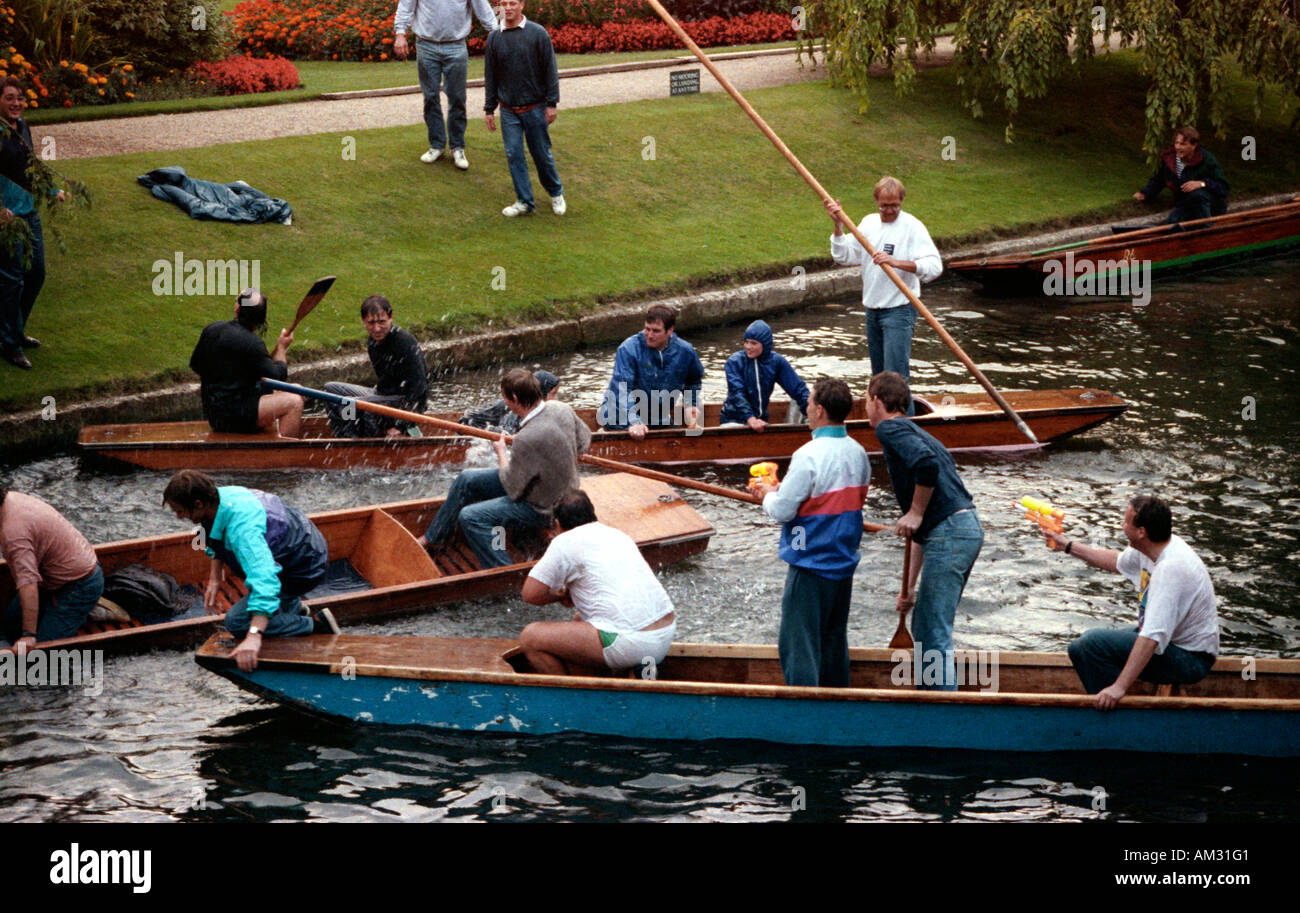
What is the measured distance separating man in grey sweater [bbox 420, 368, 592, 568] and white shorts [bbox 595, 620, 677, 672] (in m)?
1.68

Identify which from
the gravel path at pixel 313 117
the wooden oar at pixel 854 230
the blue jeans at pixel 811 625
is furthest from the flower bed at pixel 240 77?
the blue jeans at pixel 811 625

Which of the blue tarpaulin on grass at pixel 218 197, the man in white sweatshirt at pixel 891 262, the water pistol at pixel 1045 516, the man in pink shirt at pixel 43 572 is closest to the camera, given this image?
the water pistol at pixel 1045 516

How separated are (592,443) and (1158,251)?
9.14 metres

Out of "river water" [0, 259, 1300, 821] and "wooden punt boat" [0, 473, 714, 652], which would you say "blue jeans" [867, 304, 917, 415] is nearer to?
"river water" [0, 259, 1300, 821]

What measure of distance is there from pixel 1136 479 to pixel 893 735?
16.4ft

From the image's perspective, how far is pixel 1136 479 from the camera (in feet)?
36.6

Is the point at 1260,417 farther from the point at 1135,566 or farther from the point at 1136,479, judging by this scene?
the point at 1135,566

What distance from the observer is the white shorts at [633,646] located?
23.8ft

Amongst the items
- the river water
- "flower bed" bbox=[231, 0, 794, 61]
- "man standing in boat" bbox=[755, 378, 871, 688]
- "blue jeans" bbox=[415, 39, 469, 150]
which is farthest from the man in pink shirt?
"flower bed" bbox=[231, 0, 794, 61]

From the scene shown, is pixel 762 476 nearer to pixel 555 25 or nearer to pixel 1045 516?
pixel 1045 516

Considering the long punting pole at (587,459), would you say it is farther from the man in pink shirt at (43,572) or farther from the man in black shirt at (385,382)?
the man in pink shirt at (43,572)

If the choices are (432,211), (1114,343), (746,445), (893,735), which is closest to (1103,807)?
(893,735)

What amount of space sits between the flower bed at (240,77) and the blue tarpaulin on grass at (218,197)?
17.8 ft

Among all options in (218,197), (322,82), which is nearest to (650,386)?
(218,197)
